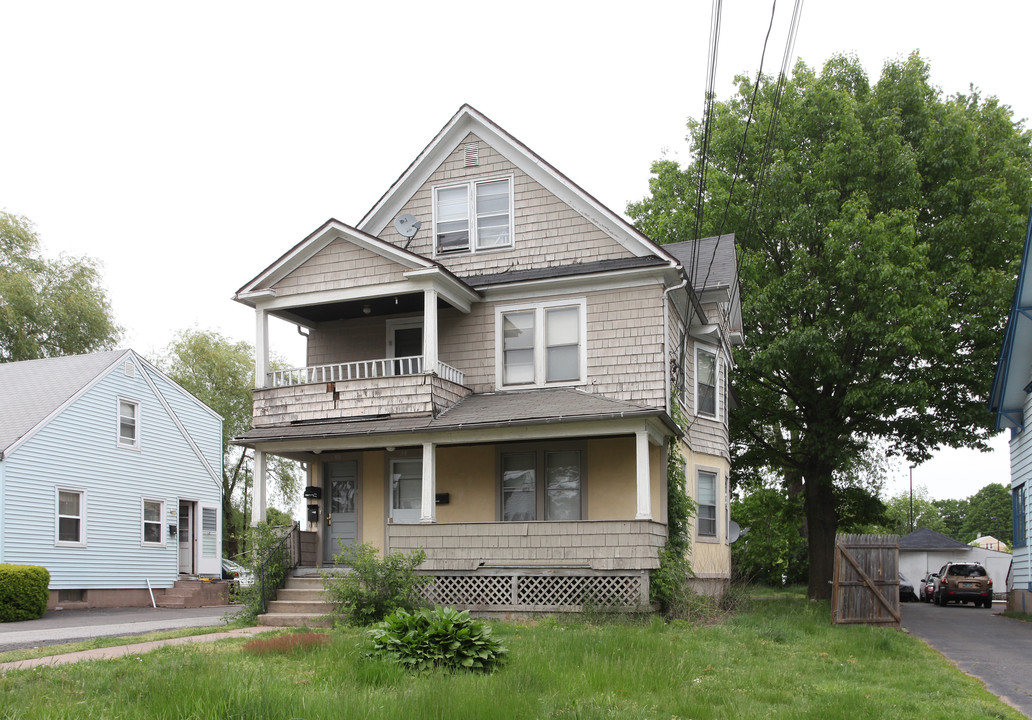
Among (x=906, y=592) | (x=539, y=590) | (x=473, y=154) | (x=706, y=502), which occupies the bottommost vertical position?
(x=906, y=592)

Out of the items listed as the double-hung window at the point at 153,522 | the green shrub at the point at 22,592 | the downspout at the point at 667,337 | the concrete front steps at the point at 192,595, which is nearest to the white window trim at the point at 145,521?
the double-hung window at the point at 153,522

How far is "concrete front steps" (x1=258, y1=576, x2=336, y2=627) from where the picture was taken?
585 inches

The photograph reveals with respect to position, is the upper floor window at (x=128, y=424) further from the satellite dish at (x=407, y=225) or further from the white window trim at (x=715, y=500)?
the white window trim at (x=715, y=500)

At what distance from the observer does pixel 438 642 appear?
934 centimetres

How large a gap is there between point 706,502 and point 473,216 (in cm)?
803

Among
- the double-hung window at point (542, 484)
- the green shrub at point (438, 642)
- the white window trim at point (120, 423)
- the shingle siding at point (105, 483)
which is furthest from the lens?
the white window trim at point (120, 423)

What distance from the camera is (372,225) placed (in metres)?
20.3

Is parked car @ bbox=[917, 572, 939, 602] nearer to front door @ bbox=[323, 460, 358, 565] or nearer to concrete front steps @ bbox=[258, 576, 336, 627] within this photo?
front door @ bbox=[323, 460, 358, 565]

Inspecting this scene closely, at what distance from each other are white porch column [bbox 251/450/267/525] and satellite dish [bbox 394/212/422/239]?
5.31 meters

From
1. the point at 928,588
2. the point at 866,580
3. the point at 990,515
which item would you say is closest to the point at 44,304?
the point at 866,580

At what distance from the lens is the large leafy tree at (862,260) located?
22625mm

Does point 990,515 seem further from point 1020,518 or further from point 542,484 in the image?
point 542,484

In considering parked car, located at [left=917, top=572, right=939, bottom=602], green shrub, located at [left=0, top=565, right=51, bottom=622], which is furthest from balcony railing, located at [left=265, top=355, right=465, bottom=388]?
parked car, located at [left=917, top=572, right=939, bottom=602]

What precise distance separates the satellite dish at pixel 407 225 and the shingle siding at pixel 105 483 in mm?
11291
